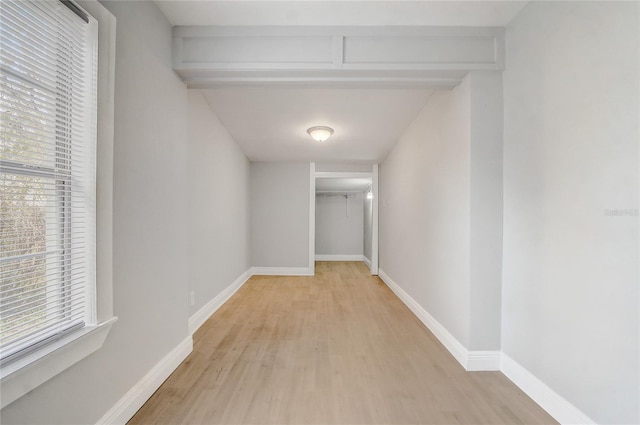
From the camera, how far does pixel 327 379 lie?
1.83m

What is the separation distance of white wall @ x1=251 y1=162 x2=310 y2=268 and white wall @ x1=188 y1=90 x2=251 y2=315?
900 mm

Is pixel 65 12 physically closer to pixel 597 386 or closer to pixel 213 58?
pixel 213 58

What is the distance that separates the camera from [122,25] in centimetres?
144

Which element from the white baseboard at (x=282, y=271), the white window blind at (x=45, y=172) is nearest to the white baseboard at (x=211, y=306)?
the white baseboard at (x=282, y=271)

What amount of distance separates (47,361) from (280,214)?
442 cm

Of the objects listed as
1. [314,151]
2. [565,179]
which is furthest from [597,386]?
[314,151]

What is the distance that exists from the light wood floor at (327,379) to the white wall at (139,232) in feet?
1.16

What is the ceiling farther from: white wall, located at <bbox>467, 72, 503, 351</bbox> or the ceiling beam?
white wall, located at <bbox>467, 72, 503, 351</bbox>

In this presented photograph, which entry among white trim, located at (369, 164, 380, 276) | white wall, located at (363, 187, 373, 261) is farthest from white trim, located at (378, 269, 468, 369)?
white wall, located at (363, 187, 373, 261)

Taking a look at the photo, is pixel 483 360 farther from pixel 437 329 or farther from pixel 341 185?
pixel 341 185

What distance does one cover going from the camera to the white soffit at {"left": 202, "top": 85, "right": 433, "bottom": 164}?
8.70 ft

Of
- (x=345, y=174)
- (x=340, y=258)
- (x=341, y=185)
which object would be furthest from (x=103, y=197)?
(x=340, y=258)

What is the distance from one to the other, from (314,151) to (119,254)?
3553mm

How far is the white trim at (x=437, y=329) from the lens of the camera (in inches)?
80.0
